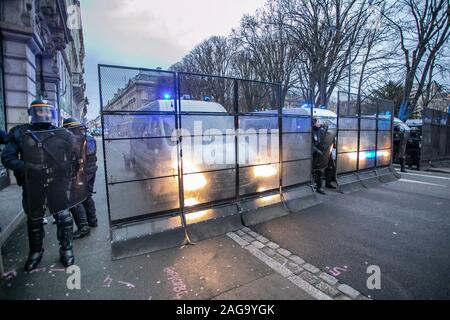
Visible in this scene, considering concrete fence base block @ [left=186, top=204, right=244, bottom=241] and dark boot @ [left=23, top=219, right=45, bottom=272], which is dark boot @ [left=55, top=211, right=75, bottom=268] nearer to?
dark boot @ [left=23, top=219, right=45, bottom=272]

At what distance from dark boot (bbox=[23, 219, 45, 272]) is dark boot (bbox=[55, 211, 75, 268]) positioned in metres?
0.22

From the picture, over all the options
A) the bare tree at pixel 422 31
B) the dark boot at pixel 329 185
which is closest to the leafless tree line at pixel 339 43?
the bare tree at pixel 422 31

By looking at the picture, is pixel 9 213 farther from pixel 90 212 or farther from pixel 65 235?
pixel 65 235

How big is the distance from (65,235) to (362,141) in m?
8.73

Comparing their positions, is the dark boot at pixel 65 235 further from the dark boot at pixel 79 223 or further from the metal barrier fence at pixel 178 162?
the dark boot at pixel 79 223

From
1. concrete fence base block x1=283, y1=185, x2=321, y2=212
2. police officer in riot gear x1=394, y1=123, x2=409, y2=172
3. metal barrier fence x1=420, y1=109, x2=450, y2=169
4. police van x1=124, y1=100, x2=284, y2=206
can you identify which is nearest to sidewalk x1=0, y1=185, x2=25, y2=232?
police van x1=124, y1=100, x2=284, y2=206

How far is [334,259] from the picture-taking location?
373 centimetres

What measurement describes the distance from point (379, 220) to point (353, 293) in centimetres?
297

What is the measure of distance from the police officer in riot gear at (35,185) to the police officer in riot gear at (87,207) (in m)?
0.91

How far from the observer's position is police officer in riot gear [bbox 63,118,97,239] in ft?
15.0

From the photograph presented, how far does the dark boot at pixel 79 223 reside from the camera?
458cm

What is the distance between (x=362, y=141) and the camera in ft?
28.2
